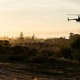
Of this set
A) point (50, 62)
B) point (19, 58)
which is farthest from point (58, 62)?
point (19, 58)

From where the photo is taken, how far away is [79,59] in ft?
161

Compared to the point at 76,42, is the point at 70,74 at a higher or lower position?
lower

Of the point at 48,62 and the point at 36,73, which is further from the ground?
the point at 48,62

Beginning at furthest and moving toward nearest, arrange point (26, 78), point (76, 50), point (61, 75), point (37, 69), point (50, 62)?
1. point (76, 50)
2. point (50, 62)
3. point (37, 69)
4. point (61, 75)
5. point (26, 78)

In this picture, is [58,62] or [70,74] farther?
[58,62]

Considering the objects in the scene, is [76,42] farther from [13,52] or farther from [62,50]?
[13,52]

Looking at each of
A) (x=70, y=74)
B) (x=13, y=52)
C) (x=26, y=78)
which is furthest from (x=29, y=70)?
(x=13, y=52)

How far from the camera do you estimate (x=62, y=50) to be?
5678 centimetres

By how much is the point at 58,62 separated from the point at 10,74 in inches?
572

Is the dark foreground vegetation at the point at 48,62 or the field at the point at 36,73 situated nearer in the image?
the field at the point at 36,73

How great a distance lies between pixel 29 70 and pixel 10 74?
4741 millimetres

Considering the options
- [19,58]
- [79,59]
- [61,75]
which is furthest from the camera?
[79,59]

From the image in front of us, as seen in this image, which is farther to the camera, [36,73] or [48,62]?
[48,62]

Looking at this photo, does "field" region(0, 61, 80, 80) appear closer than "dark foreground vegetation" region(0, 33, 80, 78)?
Yes
